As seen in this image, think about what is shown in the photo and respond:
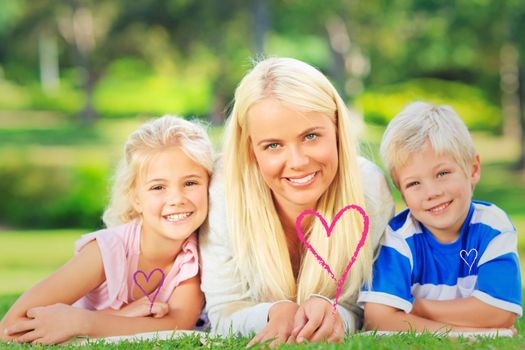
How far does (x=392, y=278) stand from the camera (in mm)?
3658

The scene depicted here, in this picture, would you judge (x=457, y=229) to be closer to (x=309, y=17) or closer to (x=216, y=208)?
(x=216, y=208)

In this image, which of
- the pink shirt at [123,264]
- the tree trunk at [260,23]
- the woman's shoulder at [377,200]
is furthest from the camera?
the tree trunk at [260,23]

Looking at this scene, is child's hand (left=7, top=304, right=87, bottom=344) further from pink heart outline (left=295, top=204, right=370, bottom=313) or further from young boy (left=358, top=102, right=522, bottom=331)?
young boy (left=358, top=102, right=522, bottom=331)

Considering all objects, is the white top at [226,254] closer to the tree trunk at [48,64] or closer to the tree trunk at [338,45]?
the tree trunk at [338,45]

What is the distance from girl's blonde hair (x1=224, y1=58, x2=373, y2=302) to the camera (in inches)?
144

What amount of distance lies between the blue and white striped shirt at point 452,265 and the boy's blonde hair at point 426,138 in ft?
0.84

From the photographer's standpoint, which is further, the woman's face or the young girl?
the young girl

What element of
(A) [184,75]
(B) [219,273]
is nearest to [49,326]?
(B) [219,273]

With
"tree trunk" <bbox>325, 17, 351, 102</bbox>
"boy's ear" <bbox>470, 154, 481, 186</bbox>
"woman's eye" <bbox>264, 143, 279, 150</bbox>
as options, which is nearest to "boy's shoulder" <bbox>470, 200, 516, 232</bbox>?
"boy's ear" <bbox>470, 154, 481, 186</bbox>

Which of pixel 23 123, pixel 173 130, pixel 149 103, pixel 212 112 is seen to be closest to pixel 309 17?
pixel 212 112

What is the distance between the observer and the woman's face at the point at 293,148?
3529 millimetres

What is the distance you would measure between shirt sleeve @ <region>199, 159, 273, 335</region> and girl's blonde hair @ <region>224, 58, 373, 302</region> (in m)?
0.06

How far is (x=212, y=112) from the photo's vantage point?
26.6m

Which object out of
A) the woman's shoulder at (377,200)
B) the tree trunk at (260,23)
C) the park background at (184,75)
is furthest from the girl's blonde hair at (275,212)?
the tree trunk at (260,23)
